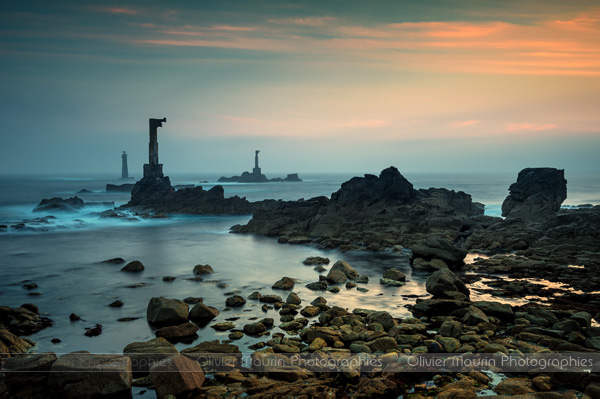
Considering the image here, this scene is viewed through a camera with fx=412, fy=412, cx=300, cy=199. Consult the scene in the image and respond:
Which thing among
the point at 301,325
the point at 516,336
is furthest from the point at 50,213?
the point at 516,336

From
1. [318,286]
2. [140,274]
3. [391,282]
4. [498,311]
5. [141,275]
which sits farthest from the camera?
[140,274]

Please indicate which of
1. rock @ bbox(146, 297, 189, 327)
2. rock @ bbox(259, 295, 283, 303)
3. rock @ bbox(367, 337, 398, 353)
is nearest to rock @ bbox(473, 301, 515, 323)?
rock @ bbox(367, 337, 398, 353)

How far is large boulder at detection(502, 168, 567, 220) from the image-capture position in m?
51.3

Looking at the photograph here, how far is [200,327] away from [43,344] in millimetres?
5776

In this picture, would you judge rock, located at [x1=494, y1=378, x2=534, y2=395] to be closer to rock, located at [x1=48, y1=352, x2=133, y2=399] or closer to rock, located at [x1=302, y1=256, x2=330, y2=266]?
rock, located at [x1=48, y1=352, x2=133, y2=399]

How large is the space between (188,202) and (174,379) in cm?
6694

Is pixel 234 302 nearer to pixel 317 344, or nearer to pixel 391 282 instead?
pixel 317 344

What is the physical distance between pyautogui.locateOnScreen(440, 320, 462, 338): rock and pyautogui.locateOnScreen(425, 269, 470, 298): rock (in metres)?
5.22

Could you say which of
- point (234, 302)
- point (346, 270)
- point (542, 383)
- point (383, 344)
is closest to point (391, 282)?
point (346, 270)

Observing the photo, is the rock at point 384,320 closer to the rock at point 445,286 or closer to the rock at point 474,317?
the rock at point 474,317

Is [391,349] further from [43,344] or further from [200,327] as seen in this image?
[43,344]

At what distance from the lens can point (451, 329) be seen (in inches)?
604

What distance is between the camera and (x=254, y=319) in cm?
1817

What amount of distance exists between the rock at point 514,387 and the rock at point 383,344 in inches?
140
